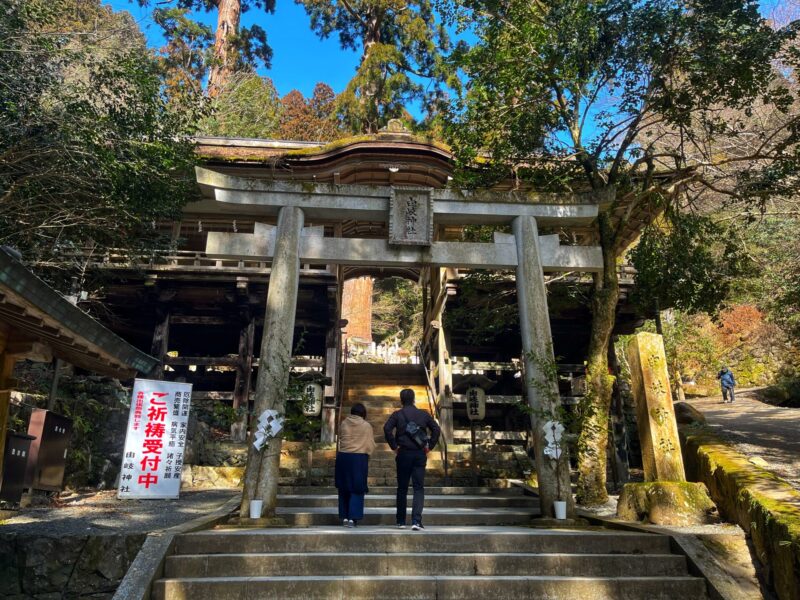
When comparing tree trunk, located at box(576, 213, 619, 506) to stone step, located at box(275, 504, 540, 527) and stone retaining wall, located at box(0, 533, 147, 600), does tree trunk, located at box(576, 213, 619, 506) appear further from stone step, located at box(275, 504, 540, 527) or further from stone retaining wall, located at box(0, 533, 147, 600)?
stone retaining wall, located at box(0, 533, 147, 600)

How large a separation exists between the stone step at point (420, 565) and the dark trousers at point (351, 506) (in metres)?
1.14

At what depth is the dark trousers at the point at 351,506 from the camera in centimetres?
643

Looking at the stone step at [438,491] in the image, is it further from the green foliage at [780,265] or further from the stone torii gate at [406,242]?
the green foliage at [780,265]

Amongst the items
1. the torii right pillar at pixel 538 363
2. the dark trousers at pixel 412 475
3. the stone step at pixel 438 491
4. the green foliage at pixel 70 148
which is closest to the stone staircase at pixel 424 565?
the dark trousers at pixel 412 475

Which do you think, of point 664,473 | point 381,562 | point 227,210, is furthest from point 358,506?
point 227,210

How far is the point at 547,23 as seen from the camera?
923 centimetres

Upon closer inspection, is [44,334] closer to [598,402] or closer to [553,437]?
[553,437]

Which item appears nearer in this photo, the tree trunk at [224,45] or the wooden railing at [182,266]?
the wooden railing at [182,266]

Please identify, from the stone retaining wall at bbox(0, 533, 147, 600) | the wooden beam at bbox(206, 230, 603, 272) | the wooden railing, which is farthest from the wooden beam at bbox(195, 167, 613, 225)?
the wooden railing

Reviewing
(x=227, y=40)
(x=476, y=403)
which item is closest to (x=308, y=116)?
(x=227, y=40)

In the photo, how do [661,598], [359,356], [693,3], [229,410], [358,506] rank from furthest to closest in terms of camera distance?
[359,356], [693,3], [229,410], [358,506], [661,598]

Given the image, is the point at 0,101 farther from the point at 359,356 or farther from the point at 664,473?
the point at 359,356

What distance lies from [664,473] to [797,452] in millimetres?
3371

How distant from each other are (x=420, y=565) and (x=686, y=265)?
7289mm
